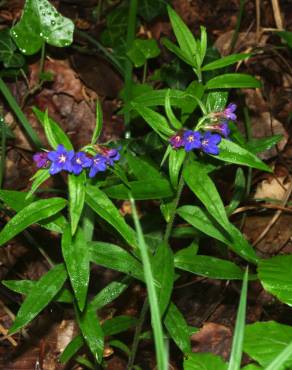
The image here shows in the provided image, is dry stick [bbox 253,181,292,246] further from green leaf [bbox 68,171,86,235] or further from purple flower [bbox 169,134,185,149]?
green leaf [bbox 68,171,86,235]

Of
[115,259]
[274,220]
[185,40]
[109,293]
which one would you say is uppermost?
[185,40]

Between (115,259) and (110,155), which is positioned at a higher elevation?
(110,155)

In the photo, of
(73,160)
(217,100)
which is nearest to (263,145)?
(217,100)

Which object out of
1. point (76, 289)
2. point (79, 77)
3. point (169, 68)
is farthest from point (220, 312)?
point (79, 77)

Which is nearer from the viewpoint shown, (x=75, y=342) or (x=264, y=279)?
(x=264, y=279)

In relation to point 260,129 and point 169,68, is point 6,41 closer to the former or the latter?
point 169,68

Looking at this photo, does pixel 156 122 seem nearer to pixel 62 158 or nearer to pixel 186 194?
pixel 62 158

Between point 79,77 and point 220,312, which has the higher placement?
point 79,77
